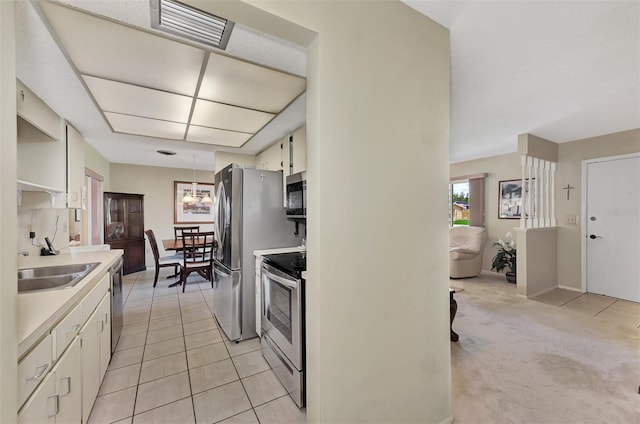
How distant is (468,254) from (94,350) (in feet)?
18.2

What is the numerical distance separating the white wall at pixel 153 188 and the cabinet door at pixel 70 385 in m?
5.47

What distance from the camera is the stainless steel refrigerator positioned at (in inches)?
107

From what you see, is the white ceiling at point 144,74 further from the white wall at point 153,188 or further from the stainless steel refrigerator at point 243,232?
the white wall at point 153,188

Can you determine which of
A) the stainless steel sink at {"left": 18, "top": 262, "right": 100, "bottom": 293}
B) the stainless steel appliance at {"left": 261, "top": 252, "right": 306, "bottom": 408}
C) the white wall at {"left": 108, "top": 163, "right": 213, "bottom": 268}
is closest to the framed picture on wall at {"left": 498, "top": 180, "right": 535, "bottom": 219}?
the stainless steel appliance at {"left": 261, "top": 252, "right": 306, "bottom": 408}

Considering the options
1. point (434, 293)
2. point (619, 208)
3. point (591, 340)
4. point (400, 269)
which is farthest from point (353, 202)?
point (619, 208)

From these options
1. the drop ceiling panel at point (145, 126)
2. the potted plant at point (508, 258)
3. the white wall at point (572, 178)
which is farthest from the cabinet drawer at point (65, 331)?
the white wall at point (572, 178)

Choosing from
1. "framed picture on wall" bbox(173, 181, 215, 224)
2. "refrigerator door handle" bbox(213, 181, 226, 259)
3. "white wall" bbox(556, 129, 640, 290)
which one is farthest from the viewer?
"framed picture on wall" bbox(173, 181, 215, 224)

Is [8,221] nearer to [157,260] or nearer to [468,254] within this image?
[157,260]

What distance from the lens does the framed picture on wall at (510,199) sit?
500cm

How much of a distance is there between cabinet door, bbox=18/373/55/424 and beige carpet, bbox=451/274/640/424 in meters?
2.12

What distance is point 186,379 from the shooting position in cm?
211

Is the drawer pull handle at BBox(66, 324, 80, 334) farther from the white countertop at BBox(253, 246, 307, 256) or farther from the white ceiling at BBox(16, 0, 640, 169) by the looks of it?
the white ceiling at BBox(16, 0, 640, 169)

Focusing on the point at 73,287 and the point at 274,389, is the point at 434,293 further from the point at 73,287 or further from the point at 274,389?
the point at 73,287

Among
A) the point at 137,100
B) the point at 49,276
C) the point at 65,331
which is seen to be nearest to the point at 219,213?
the point at 137,100
